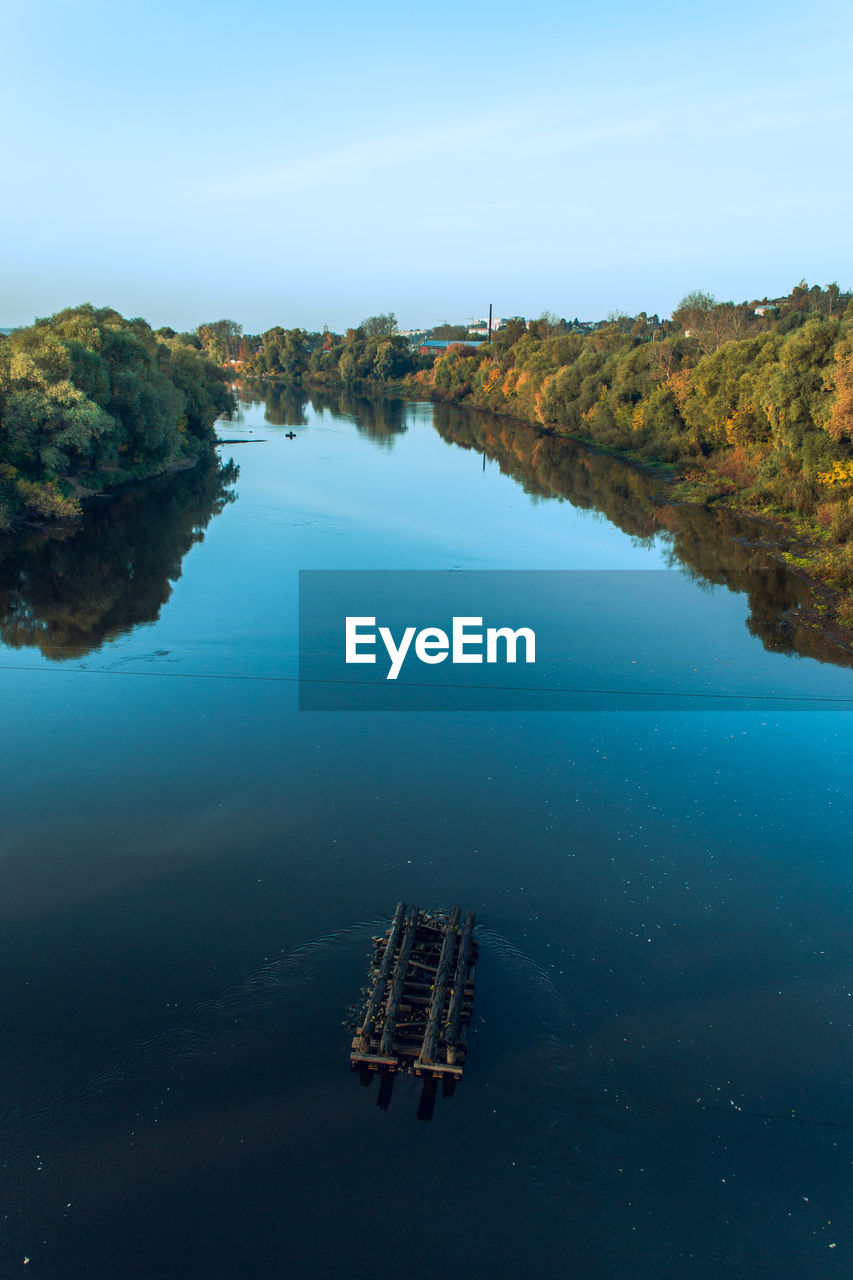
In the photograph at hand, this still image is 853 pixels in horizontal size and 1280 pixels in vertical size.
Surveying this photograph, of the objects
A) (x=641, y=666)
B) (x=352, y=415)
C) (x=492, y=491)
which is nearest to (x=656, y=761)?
(x=641, y=666)

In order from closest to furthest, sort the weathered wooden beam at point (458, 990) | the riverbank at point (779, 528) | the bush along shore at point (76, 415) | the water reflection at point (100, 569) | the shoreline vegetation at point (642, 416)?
the weathered wooden beam at point (458, 990) < the water reflection at point (100, 569) < the riverbank at point (779, 528) < the shoreline vegetation at point (642, 416) < the bush along shore at point (76, 415)

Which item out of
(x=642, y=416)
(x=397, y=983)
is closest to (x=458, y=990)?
(x=397, y=983)

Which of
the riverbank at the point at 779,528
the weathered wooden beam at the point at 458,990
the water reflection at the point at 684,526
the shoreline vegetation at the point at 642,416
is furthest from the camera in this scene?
the shoreline vegetation at the point at 642,416

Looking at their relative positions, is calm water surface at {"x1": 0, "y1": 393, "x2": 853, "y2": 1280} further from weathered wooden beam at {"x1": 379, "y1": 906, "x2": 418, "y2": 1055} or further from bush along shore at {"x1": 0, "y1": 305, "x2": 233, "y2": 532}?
bush along shore at {"x1": 0, "y1": 305, "x2": 233, "y2": 532}

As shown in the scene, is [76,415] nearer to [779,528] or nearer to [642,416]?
[779,528]

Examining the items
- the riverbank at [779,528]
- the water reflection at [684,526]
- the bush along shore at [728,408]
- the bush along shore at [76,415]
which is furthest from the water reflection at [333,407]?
the bush along shore at [76,415]

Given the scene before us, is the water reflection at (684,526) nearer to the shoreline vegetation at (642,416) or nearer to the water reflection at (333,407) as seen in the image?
the shoreline vegetation at (642,416)
